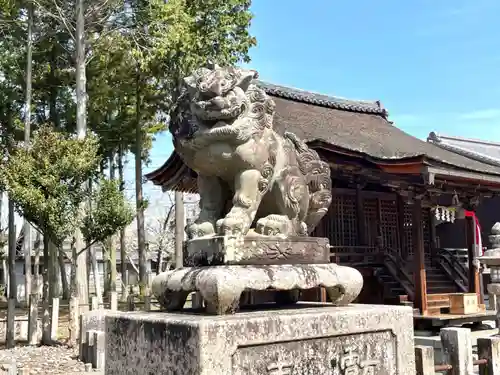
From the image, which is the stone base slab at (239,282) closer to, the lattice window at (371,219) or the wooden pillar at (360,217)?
the wooden pillar at (360,217)

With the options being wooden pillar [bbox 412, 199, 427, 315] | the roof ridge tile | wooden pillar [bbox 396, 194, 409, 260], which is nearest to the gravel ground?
wooden pillar [bbox 412, 199, 427, 315]

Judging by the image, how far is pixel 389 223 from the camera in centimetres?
1377

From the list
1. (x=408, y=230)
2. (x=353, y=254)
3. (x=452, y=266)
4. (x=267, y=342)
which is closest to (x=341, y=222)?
(x=353, y=254)

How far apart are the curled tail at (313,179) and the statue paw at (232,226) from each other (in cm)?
71

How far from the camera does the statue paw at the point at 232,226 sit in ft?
10.2

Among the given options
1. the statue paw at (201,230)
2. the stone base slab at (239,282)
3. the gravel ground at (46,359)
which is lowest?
the gravel ground at (46,359)

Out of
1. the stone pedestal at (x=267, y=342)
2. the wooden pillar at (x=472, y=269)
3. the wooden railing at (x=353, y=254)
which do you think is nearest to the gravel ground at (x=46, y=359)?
the wooden railing at (x=353, y=254)

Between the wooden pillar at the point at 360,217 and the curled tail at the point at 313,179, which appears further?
the wooden pillar at the point at 360,217

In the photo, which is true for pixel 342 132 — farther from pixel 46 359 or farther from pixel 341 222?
pixel 46 359

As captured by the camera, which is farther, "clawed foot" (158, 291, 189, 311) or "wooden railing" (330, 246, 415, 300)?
"wooden railing" (330, 246, 415, 300)

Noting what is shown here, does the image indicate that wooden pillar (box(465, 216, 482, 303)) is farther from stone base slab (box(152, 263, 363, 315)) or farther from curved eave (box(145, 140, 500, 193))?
stone base slab (box(152, 263, 363, 315))

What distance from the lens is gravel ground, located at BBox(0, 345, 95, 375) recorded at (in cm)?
912

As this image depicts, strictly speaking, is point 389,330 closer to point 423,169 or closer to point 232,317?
point 232,317

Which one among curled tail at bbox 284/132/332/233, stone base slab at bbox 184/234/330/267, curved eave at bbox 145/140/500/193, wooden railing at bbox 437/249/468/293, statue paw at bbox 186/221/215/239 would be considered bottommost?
wooden railing at bbox 437/249/468/293
